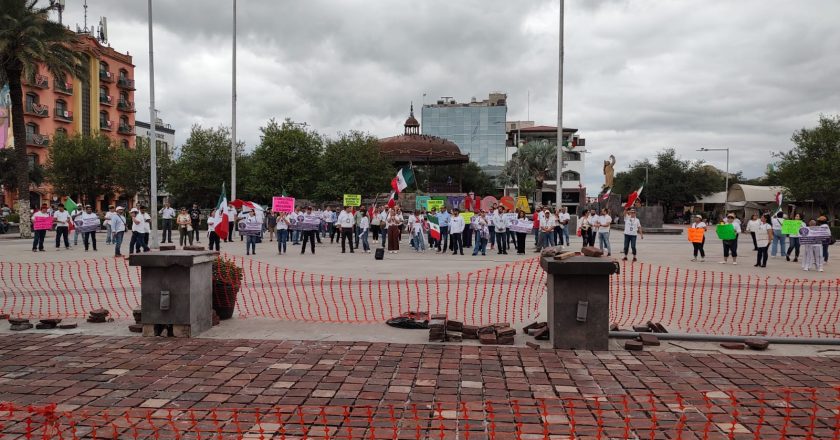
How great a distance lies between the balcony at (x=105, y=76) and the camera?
59.0 metres

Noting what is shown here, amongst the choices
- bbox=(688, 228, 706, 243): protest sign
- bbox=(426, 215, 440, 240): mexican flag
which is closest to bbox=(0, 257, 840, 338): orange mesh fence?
bbox=(688, 228, 706, 243): protest sign

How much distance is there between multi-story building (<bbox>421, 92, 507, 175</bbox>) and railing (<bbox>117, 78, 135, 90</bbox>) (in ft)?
151

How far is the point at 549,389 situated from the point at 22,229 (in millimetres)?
31640

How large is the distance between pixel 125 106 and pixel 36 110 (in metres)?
11.6

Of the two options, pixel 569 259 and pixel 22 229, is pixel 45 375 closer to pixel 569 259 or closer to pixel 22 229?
pixel 569 259

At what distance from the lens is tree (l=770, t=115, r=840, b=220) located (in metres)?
38.6

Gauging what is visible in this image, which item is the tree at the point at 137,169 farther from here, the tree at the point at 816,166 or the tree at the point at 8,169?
the tree at the point at 816,166

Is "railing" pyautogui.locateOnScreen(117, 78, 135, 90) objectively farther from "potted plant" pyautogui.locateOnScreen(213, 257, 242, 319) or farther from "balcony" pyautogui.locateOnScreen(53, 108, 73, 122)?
"potted plant" pyautogui.locateOnScreen(213, 257, 242, 319)

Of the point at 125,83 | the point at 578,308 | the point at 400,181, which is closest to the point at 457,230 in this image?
the point at 400,181

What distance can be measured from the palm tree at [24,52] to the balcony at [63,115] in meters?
27.3

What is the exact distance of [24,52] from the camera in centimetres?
2711

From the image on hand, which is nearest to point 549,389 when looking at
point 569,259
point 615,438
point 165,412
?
point 615,438

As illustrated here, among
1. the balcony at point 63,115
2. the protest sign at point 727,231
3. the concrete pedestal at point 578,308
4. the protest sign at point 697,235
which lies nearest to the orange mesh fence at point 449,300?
the concrete pedestal at point 578,308

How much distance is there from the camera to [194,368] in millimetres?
5465
